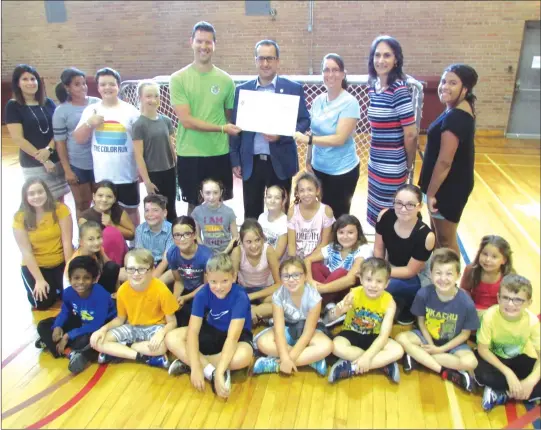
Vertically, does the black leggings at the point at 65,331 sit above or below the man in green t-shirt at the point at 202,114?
below

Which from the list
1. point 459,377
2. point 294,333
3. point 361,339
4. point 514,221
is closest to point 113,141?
point 294,333

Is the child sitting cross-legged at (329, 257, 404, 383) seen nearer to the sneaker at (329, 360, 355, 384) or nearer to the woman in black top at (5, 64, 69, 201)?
the sneaker at (329, 360, 355, 384)

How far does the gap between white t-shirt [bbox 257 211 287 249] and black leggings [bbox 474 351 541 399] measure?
159 cm

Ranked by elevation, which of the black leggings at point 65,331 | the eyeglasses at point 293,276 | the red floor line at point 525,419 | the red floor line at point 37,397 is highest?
Answer: the eyeglasses at point 293,276

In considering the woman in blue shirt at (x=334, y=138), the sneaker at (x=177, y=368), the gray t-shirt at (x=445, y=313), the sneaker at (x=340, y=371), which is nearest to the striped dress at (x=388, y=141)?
the woman in blue shirt at (x=334, y=138)

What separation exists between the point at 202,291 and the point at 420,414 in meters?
1.43

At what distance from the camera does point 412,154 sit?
3271 millimetres

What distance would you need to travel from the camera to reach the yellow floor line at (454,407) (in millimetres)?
2316

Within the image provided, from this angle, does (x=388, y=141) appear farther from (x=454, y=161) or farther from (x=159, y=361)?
(x=159, y=361)

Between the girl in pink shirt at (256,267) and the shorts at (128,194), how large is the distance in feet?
3.76

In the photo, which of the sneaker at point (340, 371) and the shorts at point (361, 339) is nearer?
the sneaker at point (340, 371)

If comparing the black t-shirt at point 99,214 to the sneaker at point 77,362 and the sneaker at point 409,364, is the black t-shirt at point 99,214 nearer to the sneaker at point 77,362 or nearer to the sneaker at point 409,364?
the sneaker at point 77,362

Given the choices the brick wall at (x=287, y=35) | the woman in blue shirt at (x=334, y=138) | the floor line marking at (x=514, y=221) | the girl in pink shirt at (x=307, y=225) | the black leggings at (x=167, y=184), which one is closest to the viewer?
the woman in blue shirt at (x=334, y=138)

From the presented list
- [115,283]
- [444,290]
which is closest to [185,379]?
[115,283]
